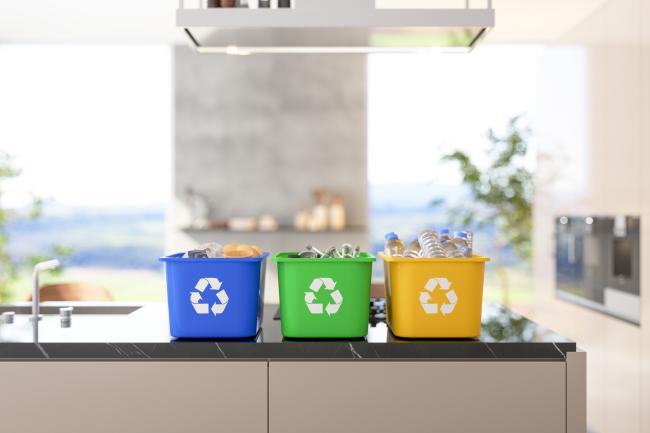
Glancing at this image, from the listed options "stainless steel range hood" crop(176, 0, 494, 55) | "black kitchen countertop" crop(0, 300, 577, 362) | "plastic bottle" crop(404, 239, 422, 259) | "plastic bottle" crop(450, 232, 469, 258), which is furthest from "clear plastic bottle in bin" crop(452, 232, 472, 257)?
"stainless steel range hood" crop(176, 0, 494, 55)

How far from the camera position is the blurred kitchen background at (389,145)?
3371 millimetres

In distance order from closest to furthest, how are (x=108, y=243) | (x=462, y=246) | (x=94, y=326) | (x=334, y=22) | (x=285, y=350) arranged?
(x=285, y=350), (x=462, y=246), (x=94, y=326), (x=334, y=22), (x=108, y=243)

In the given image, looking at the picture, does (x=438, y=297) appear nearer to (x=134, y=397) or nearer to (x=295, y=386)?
(x=295, y=386)

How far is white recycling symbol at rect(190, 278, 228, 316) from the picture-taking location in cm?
180

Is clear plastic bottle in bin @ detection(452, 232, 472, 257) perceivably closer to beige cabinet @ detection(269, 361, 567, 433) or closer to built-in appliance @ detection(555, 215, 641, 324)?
beige cabinet @ detection(269, 361, 567, 433)

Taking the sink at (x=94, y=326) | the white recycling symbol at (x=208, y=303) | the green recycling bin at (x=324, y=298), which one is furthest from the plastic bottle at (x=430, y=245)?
the sink at (x=94, y=326)

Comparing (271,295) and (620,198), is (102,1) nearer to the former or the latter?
(271,295)

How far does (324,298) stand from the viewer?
1.80 metres

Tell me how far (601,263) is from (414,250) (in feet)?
6.69

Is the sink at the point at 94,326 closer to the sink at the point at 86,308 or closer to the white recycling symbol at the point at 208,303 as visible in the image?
the sink at the point at 86,308

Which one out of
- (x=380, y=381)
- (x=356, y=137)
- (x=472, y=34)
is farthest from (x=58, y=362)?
(x=356, y=137)

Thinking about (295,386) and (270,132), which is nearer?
(295,386)

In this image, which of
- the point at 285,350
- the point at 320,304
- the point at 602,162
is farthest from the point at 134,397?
the point at 602,162

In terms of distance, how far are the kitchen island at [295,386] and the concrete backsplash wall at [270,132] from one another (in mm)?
3590
